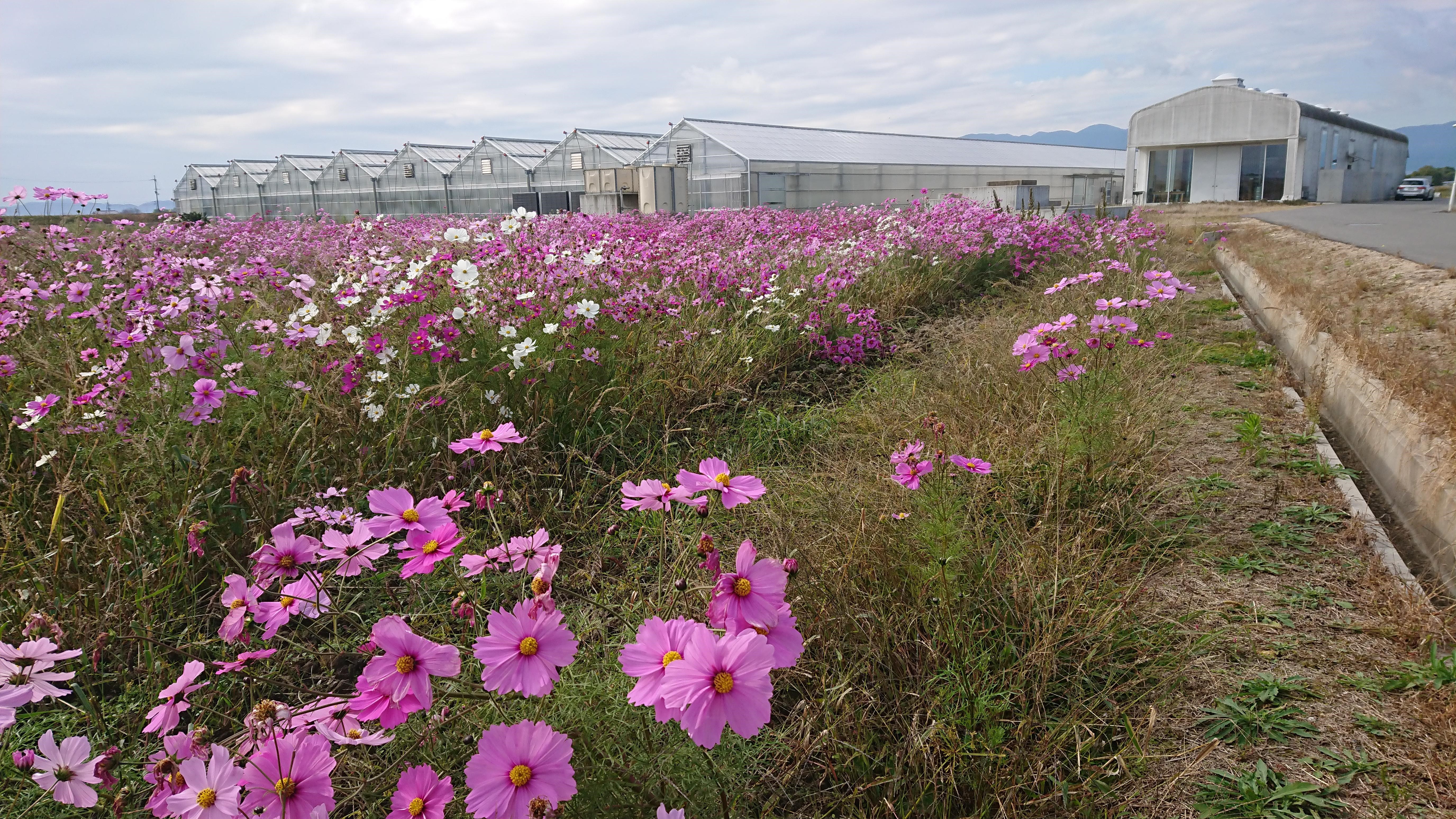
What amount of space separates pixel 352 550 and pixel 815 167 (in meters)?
21.1

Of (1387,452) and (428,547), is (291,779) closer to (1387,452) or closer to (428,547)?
(428,547)

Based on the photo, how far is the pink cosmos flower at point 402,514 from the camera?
123 centimetres

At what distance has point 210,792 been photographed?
1.02m

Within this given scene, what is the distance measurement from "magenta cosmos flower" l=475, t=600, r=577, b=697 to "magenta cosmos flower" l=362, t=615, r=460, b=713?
47 millimetres

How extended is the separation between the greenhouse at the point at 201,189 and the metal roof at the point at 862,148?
21.0 m

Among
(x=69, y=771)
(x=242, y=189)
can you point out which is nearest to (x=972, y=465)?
(x=69, y=771)

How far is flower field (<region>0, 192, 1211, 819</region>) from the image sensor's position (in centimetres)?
109

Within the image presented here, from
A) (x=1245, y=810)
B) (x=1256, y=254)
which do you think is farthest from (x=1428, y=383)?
(x=1256, y=254)

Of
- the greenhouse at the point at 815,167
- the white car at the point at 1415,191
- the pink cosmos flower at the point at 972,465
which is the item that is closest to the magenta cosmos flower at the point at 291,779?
the pink cosmos flower at the point at 972,465

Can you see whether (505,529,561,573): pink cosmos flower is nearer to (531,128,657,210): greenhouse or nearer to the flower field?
the flower field

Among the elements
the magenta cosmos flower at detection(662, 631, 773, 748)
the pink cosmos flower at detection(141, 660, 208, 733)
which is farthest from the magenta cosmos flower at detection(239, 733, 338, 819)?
the magenta cosmos flower at detection(662, 631, 773, 748)

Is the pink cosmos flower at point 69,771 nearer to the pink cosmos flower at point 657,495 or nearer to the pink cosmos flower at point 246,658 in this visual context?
the pink cosmos flower at point 246,658

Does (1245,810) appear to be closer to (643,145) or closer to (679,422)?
(679,422)

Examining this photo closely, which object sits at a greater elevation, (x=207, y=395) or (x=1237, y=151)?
(x=1237, y=151)
